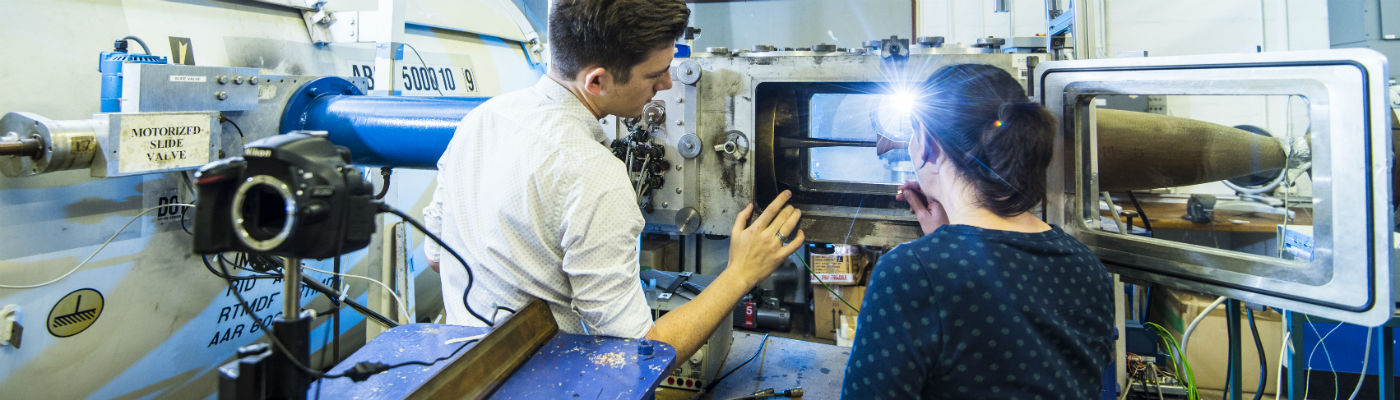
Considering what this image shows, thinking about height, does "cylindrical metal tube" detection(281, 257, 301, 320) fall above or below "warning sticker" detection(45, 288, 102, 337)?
above

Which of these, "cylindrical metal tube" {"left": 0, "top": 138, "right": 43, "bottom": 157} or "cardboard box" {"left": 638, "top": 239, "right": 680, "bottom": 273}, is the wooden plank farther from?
"cardboard box" {"left": 638, "top": 239, "right": 680, "bottom": 273}

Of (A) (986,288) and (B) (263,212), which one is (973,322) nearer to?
(A) (986,288)

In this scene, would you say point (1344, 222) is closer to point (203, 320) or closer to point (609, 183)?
point (609, 183)

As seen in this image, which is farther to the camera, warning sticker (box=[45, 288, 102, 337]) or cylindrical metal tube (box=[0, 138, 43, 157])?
warning sticker (box=[45, 288, 102, 337])

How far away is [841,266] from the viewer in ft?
11.0

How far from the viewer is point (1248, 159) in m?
1.51

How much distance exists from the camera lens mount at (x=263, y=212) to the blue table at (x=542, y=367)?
0.67 ft

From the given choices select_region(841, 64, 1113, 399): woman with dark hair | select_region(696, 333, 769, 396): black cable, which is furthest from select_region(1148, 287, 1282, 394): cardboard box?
select_region(841, 64, 1113, 399): woman with dark hair

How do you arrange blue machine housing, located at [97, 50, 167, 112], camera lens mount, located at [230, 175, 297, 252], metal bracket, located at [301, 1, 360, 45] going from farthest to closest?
metal bracket, located at [301, 1, 360, 45], blue machine housing, located at [97, 50, 167, 112], camera lens mount, located at [230, 175, 297, 252]

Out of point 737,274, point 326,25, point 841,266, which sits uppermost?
point 326,25

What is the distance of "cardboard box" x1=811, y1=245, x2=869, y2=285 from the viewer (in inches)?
132

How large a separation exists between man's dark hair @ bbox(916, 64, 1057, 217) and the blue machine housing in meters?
1.46

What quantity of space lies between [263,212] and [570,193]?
1.31 ft

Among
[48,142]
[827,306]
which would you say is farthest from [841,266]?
[48,142]
